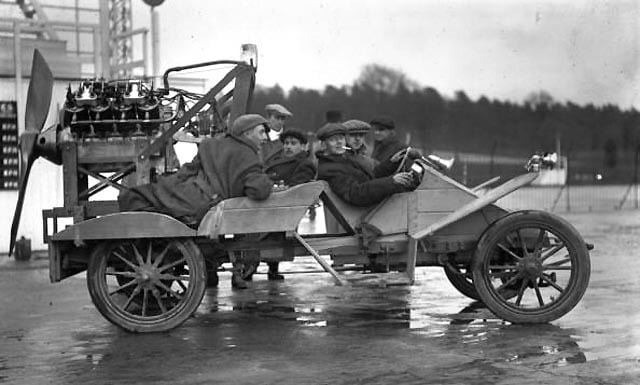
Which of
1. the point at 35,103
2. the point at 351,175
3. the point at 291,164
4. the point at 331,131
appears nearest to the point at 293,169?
the point at 291,164

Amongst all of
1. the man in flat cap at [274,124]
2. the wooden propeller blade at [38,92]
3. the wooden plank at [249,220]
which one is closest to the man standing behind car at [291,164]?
the man in flat cap at [274,124]

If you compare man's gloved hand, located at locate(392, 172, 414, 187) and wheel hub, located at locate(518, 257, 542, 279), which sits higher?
man's gloved hand, located at locate(392, 172, 414, 187)

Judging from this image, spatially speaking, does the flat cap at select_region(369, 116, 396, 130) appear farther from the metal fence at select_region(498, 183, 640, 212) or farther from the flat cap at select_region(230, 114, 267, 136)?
the metal fence at select_region(498, 183, 640, 212)

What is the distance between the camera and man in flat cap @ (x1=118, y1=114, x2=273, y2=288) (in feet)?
25.0

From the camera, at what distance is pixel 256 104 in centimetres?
2136

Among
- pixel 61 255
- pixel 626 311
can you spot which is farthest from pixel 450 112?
pixel 61 255

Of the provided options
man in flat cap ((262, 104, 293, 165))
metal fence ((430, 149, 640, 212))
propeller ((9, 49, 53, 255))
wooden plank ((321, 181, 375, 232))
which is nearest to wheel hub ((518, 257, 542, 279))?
wooden plank ((321, 181, 375, 232))

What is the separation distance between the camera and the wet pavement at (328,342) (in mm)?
6105

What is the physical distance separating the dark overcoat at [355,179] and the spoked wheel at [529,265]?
2.84ft

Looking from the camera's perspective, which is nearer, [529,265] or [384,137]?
[529,265]

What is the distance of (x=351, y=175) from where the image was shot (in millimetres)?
7922

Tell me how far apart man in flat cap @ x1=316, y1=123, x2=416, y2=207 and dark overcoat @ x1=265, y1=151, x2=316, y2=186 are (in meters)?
0.66

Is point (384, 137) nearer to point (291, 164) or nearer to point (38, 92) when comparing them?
point (291, 164)

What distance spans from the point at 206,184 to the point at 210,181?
0.05 m
